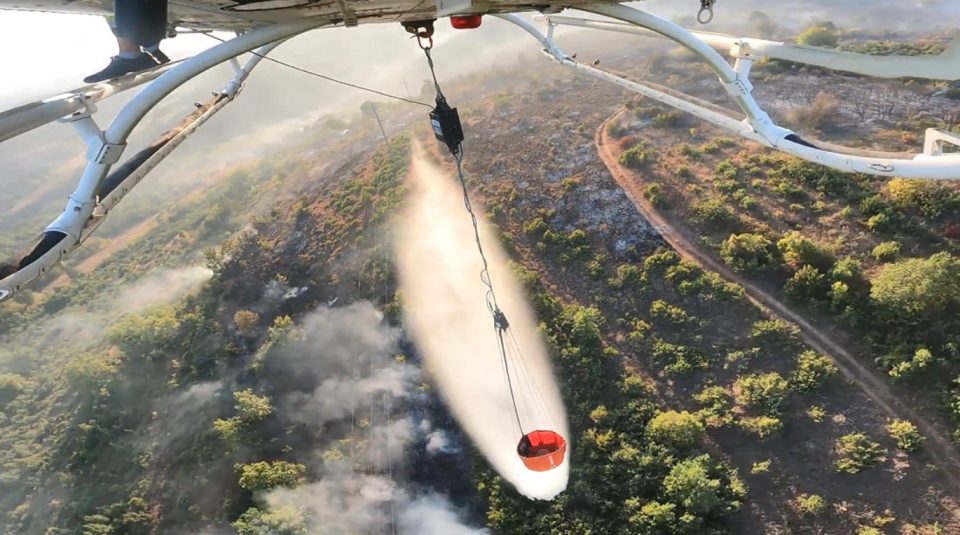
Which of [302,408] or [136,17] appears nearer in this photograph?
[136,17]

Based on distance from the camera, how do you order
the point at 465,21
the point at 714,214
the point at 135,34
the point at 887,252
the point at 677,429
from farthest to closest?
the point at 714,214 → the point at 887,252 → the point at 677,429 → the point at 465,21 → the point at 135,34

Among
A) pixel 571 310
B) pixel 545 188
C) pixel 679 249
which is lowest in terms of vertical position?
pixel 571 310

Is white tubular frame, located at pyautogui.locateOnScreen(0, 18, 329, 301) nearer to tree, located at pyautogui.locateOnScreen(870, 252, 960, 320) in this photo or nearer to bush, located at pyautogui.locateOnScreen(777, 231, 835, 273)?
bush, located at pyautogui.locateOnScreen(777, 231, 835, 273)

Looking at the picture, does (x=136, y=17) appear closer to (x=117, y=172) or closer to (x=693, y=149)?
(x=117, y=172)

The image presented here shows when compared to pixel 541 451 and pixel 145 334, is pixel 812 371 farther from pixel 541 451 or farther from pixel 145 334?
pixel 145 334

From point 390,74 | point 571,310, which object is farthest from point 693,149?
point 390,74

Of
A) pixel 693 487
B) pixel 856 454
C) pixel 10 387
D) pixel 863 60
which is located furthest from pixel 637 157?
pixel 10 387

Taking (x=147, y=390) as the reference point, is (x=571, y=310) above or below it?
above
